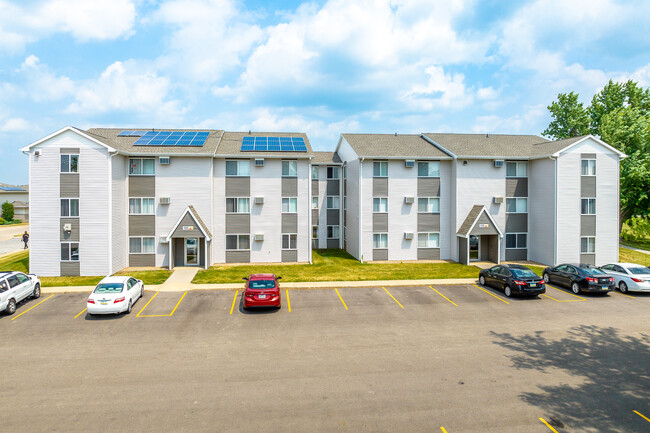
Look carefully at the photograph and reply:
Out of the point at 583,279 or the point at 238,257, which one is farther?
the point at 238,257

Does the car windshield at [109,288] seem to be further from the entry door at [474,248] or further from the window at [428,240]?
the entry door at [474,248]

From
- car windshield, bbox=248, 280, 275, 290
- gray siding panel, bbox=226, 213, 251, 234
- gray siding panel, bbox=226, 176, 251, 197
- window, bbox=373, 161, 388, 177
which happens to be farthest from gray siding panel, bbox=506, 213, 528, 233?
car windshield, bbox=248, 280, 275, 290

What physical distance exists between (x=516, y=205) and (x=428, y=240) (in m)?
8.11

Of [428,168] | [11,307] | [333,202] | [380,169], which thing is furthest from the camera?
[333,202]

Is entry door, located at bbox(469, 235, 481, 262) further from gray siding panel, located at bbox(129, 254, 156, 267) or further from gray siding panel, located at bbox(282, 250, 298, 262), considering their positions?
gray siding panel, located at bbox(129, 254, 156, 267)

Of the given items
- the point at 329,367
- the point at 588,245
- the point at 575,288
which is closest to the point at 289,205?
the point at 329,367

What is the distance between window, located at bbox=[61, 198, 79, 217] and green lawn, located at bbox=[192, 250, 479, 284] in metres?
9.28

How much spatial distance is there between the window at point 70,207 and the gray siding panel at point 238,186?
33.1 ft

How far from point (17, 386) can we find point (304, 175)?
2210 cm

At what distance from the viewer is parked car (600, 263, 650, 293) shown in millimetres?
20906

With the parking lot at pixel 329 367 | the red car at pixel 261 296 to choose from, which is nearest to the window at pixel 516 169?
the parking lot at pixel 329 367

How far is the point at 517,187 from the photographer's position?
31406 mm

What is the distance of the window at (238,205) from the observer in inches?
1143

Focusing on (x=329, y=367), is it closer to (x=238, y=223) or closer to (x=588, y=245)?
(x=238, y=223)
